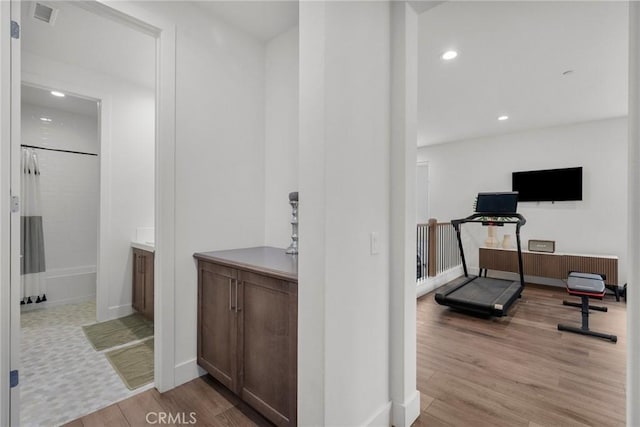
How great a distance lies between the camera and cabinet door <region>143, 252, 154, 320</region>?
3.04 meters

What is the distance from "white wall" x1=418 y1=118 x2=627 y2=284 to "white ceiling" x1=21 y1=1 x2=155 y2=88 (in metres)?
5.77

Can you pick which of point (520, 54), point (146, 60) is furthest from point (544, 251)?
point (146, 60)

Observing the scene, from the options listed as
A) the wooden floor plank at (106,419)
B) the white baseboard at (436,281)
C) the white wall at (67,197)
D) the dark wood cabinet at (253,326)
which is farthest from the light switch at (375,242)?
the white wall at (67,197)

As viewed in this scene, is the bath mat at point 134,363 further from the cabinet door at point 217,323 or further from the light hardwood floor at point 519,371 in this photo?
the light hardwood floor at point 519,371

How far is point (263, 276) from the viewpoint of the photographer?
1.67m

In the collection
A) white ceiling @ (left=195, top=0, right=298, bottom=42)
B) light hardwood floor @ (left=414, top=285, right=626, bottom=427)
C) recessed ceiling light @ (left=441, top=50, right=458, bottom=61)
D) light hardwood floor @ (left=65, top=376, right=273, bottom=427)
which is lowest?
light hardwood floor @ (left=414, top=285, right=626, bottom=427)

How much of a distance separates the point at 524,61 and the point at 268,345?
3.43m

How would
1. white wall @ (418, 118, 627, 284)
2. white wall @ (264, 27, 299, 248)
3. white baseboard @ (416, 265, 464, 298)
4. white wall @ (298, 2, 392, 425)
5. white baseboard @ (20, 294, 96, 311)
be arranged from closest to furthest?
white wall @ (298, 2, 392, 425) < white wall @ (264, 27, 299, 248) < white baseboard @ (20, 294, 96, 311) < white baseboard @ (416, 265, 464, 298) < white wall @ (418, 118, 627, 284)

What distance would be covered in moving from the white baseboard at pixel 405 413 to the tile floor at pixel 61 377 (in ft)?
5.60

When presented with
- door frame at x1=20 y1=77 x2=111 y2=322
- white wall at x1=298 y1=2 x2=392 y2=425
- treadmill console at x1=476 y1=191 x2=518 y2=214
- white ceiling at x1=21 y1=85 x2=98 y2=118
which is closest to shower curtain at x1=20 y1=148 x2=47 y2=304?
white ceiling at x1=21 y1=85 x2=98 y2=118

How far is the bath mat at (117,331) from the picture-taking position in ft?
8.99

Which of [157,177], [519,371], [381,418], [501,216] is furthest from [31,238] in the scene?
[501,216]

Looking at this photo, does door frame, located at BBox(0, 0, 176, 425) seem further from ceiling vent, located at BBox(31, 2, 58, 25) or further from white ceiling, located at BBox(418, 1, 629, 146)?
white ceiling, located at BBox(418, 1, 629, 146)

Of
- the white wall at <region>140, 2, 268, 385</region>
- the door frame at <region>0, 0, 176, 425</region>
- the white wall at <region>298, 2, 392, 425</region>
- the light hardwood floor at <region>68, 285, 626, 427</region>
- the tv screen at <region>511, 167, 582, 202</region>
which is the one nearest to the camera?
the white wall at <region>298, 2, 392, 425</region>
